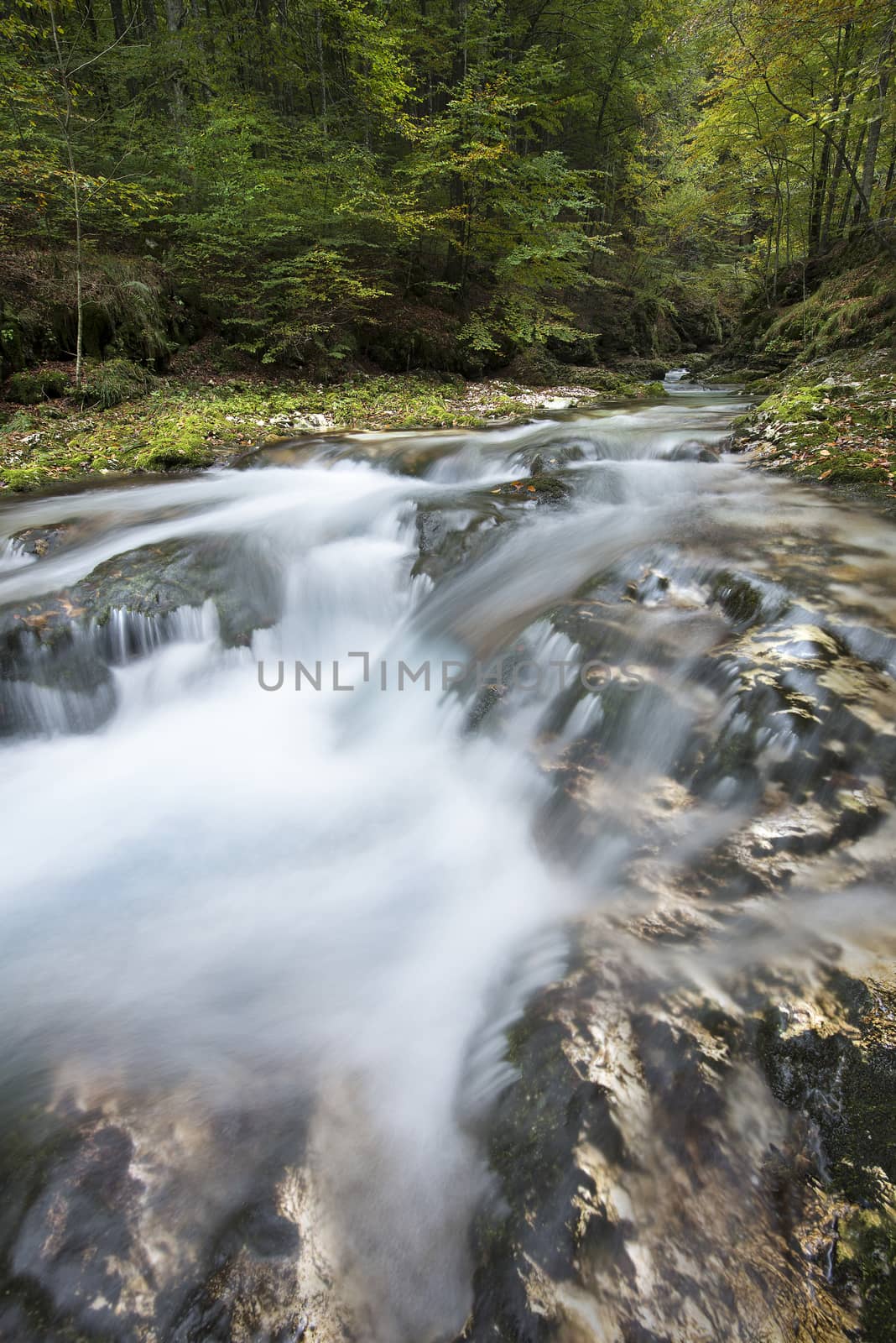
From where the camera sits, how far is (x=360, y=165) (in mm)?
11086

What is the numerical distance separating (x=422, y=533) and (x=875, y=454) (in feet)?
13.7

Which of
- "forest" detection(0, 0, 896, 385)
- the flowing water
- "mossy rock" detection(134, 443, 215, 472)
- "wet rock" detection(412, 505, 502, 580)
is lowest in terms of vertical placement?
the flowing water

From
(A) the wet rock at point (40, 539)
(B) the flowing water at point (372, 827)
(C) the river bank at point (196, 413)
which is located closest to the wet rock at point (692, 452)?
(B) the flowing water at point (372, 827)

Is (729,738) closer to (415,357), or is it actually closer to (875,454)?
(875,454)

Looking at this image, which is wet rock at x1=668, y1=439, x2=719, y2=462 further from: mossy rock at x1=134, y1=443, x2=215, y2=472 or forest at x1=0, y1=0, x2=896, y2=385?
mossy rock at x1=134, y1=443, x2=215, y2=472

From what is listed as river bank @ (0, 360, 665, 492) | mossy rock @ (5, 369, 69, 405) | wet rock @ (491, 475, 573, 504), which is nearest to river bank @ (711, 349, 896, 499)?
wet rock @ (491, 475, 573, 504)

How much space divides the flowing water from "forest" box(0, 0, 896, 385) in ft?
20.6

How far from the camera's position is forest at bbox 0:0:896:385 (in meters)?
8.88

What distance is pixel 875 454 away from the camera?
5.55m

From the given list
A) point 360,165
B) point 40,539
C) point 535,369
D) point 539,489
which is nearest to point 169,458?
point 40,539

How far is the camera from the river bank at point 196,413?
7543 millimetres

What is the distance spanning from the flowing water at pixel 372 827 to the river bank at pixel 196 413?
1907mm

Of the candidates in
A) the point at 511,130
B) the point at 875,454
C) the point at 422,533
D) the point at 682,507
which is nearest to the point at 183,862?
the point at 422,533

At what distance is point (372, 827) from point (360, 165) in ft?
41.6
